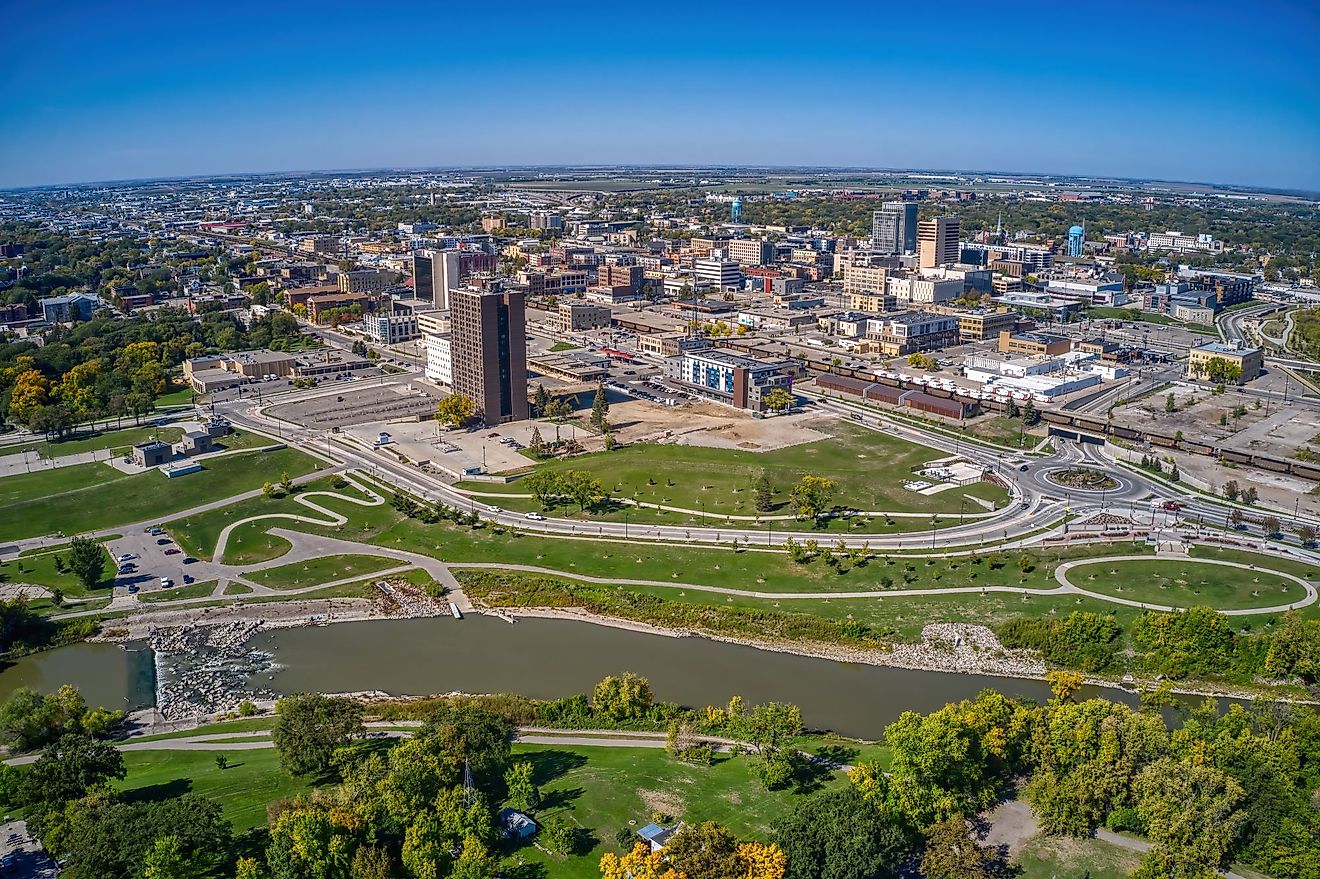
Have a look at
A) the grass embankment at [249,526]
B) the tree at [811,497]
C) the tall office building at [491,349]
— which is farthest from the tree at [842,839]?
the tall office building at [491,349]

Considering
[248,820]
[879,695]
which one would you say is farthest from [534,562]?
[248,820]

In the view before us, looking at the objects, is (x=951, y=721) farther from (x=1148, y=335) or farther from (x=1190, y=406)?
(x=1148, y=335)

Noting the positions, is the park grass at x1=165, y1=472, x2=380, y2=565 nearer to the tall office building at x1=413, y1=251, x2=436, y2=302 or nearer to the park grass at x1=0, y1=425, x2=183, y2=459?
the park grass at x1=0, y1=425, x2=183, y2=459

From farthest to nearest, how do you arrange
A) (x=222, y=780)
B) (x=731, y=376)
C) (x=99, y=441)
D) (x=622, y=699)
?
(x=731, y=376) → (x=99, y=441) → (x=622, y=699) → (x=222, y=780)

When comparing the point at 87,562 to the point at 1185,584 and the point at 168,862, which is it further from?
the point at 1185,584

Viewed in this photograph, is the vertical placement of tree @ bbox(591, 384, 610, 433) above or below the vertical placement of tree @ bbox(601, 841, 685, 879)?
above

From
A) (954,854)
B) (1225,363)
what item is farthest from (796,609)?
(1225,363)

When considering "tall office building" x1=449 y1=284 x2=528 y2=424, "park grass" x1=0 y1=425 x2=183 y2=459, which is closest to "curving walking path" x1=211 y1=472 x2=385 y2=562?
"tall office building" x1=449 y1=284 x2=528 y2=424
